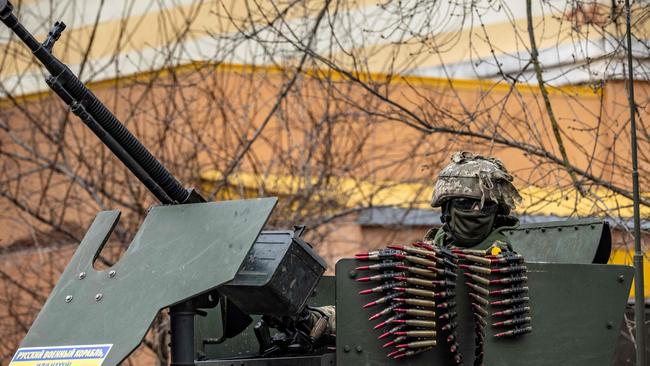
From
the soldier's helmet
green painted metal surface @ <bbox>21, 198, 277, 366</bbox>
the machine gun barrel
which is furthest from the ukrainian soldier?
green painted metal surface @ <bbox>21, 198, 277, 366</bbox>

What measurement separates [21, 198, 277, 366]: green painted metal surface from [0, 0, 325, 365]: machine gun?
1.7 inches

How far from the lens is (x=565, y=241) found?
820cm

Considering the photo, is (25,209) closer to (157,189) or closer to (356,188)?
(356,188)

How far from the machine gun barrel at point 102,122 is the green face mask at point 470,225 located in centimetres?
172

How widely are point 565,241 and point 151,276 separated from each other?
9.22 feet

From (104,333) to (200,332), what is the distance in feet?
5.93

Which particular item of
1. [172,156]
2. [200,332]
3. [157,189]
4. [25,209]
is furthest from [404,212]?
[157,189]

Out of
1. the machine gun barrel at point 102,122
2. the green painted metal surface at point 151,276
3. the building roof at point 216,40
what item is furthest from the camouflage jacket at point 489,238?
the building roof at point 216,40

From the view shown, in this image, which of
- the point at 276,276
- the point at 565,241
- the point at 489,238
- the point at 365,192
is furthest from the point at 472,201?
the point at 365,192

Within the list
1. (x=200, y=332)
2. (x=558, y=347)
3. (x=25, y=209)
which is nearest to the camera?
(x=558, y=347)

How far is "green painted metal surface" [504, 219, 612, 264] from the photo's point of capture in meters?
8.04

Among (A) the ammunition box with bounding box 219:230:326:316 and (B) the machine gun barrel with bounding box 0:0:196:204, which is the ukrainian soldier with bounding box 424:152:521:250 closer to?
(A) the ammunition box with bounding box 219:230:326:316

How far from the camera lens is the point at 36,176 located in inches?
609

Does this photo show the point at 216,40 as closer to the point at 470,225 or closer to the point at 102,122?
the point at 470,225
